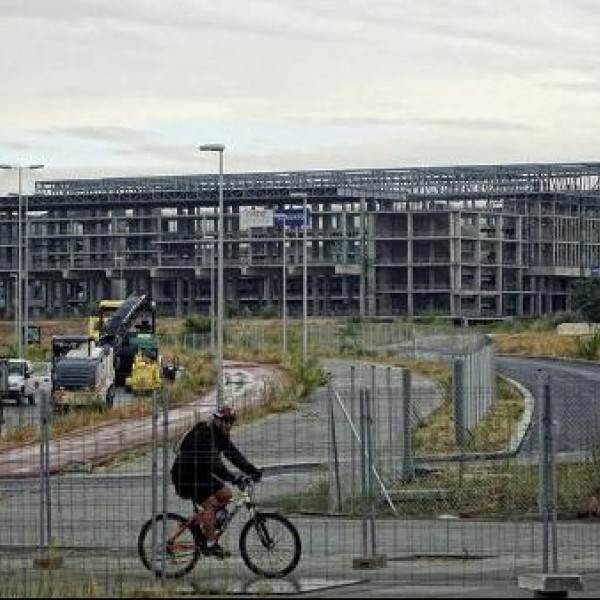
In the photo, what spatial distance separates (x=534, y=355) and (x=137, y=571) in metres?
77.1

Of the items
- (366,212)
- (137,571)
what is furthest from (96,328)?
(366,212)

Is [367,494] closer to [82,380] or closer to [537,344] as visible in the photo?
[82,380]

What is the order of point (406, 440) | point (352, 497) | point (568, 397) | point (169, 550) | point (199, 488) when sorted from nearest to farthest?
1. point (169, 550)
2. point (199, 488)
3. point (352, 497)
4. point (406, 440)
5. point (568, 397)

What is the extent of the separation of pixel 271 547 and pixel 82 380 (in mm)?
35663

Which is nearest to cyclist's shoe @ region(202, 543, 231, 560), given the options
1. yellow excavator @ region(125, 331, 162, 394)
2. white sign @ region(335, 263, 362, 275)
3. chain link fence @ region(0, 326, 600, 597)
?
chain link fence @ region(0, 326, 600, 597)

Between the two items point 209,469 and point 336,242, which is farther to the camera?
point 336,242

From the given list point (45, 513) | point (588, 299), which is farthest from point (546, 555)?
point (588, 299)

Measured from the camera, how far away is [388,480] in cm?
2603

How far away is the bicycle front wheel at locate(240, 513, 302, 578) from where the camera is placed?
17.1 m

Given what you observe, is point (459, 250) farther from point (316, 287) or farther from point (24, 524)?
point (24, 524)

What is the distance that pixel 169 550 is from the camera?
17.0 meters

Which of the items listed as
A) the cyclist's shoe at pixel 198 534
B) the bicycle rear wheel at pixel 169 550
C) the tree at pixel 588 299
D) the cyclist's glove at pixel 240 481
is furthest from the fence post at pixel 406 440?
the tree at pixel 588 299

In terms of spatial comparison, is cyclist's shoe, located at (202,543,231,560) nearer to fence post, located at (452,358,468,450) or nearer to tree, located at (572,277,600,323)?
fence post, located at (452,358,468,450)

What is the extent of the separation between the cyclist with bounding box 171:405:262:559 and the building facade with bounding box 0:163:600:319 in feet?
385
